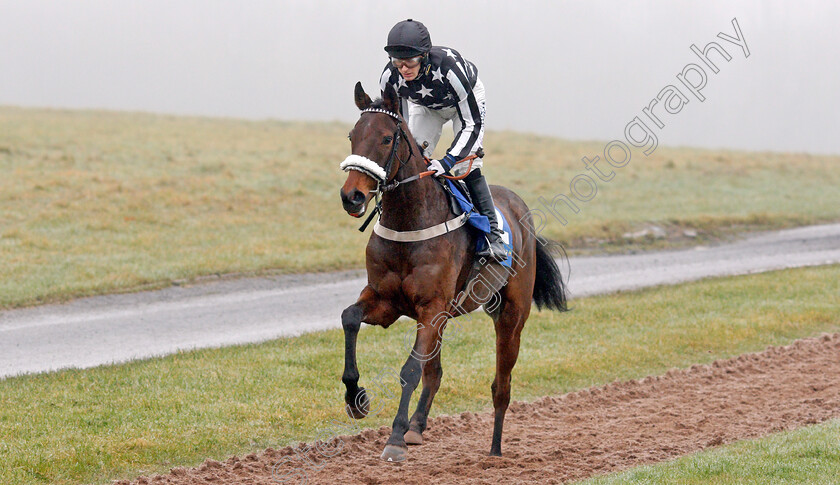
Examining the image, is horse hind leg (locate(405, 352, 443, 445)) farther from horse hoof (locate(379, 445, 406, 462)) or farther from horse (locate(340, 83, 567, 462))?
horse hoof (locate(379, 445, 406, 462))

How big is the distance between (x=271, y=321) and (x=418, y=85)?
699 centimetres

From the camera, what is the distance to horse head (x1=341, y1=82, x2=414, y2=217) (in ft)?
19.1

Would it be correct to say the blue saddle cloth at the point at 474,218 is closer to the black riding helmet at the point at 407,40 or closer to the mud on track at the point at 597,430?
the black riding helmet at the point at 407,40

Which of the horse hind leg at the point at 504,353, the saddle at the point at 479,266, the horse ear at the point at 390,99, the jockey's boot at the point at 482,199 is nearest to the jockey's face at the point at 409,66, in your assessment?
the horse ear at the point at 390,99

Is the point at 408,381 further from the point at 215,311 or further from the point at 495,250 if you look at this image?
the point at 215,311

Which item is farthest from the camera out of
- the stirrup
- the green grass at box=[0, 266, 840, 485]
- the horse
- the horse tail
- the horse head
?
the horse tail

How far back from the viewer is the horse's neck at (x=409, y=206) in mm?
6523

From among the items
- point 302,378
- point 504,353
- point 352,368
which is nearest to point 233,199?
point 302,378

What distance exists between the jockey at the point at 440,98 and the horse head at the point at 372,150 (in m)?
0.45

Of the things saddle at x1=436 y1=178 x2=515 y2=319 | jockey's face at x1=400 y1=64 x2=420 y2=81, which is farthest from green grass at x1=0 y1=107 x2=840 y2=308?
jockey's face at x1=400 y1=64 x2=420 y2=81

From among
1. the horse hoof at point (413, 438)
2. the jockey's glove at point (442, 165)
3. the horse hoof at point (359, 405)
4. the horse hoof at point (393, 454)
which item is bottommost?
the horse hoof at point (413, 438)

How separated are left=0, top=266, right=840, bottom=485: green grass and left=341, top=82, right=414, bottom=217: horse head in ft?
10.1

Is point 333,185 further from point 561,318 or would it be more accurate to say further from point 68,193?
point 561,318

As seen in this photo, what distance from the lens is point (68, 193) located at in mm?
22703
